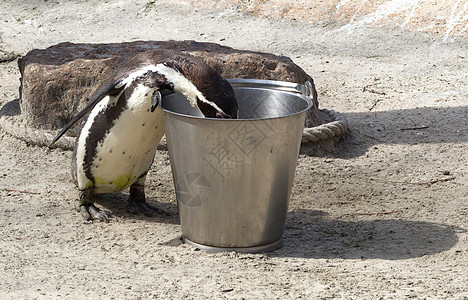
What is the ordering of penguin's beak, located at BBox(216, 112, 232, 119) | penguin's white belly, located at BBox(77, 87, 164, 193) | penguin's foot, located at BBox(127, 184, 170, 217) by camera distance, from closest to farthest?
penguin's beak, located at BBox(216, 112, 232, 119), penguin's white belly, located at BBox(77, 87, 164, 193), penguin's foot, located at BBox(127, 184, 170, 217)

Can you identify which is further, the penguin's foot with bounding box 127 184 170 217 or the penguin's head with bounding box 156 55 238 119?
the penguin's foot with bounding box 127 184 170 217

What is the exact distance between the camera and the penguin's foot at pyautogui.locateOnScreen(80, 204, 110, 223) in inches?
135

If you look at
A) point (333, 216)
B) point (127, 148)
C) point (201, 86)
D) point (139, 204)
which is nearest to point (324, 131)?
point (333, 216)

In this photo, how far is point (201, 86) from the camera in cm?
289

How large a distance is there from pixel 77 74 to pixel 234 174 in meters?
2.22

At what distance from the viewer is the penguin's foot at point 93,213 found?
11.2 ft

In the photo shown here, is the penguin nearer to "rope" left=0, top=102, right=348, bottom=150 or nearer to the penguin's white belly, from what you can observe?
the penguin's white belly

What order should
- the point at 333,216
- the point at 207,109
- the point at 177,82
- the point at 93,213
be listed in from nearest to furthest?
the point at 207,109 < the point at 177,82 < the point at 93,213 < the point at 333,216

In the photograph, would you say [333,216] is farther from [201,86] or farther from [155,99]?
[155,99]

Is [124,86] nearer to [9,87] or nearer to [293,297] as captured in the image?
[293,297]

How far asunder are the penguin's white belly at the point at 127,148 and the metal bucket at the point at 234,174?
14 cm

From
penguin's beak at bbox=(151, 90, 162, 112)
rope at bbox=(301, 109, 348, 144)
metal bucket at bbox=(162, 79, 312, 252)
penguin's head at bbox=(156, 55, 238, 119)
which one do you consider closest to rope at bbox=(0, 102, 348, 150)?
rope at bbox=(301, 109, 348, 144)

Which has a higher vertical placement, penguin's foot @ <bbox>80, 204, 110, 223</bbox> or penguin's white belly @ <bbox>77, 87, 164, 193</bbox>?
penguin's white belly @ <bbox>77, 87, 164, 193</bbox>

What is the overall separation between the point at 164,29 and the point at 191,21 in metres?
0.36
